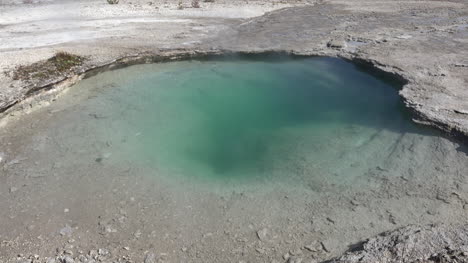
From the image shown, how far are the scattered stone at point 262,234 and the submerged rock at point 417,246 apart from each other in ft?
2.93

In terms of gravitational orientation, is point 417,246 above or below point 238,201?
above

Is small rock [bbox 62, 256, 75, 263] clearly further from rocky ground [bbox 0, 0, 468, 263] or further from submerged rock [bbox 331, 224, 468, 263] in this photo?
submerged rock [bbox 331, 224, 468, 263]

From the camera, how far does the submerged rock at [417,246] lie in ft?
12.0

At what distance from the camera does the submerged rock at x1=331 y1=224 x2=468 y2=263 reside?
3.65 meters

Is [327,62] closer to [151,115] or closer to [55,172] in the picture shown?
[151,115]

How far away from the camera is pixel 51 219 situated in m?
4.76

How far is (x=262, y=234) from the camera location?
177 inches

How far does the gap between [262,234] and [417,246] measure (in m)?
1.55

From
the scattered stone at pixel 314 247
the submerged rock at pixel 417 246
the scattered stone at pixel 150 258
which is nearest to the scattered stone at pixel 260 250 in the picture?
the scattered stone at pixel 314 247

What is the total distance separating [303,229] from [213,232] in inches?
38.9

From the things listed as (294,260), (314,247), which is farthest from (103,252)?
(314,247)

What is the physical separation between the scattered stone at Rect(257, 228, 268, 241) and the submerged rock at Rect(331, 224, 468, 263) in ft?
2.93

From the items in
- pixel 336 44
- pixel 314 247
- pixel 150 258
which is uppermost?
pixel 336 44

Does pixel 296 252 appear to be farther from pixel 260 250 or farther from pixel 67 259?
pixel 67 259
